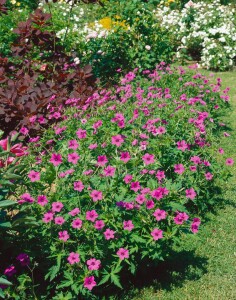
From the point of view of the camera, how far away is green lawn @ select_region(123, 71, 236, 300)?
3131 mm

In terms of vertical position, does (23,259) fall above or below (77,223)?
below

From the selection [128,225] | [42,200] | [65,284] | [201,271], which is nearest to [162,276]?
[201,271]

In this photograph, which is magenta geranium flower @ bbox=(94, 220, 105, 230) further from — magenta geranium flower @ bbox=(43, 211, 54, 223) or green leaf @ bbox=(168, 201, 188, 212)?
green leaf @ bbox=(168, 201, 188, 212)

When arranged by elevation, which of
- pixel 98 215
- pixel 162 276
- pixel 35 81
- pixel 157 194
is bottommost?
pixel 162 276

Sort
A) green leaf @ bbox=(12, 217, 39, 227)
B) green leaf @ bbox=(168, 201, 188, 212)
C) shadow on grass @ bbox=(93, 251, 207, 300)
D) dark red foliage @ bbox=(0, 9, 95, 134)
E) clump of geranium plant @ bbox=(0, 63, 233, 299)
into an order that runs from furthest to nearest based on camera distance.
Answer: dark red foliage @ bbox=(0, 9, 95, 134) < shadow on grass @ bbox=(93, 251, 207, 300) < green leaf @ bbox=(168, 201, 188, 212) < clump of geranium plant @ bbox=(0, 63, 233, 299) < green leaf @ bbox=(12, 217, 39, 227)

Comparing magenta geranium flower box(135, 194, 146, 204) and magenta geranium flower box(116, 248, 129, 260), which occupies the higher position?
magenta geranium flower box(135, 194, 146, 204)

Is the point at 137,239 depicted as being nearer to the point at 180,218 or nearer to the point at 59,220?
the point at 180,218

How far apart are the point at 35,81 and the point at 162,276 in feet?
8.94

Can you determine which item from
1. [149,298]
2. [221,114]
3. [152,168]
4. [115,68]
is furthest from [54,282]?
[115,68]

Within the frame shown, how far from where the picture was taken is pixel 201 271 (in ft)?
11.0

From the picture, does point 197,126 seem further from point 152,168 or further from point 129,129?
point 152,168

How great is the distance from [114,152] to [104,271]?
1.00 m

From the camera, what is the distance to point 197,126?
414 cm

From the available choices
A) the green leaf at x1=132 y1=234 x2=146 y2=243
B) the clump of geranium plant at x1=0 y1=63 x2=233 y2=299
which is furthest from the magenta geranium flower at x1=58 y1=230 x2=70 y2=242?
the green leaf at x1=132 y1=234 x2=146 y2=243
